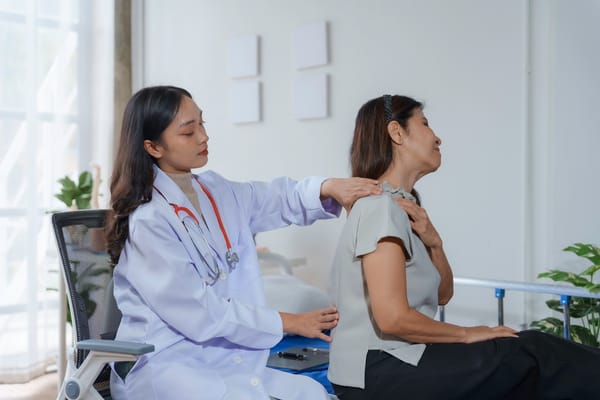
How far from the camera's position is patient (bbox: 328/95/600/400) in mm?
1518

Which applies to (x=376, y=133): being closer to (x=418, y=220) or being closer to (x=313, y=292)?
(x=418, y=220)

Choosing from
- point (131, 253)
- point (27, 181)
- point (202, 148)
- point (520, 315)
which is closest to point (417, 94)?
point (520, 315)

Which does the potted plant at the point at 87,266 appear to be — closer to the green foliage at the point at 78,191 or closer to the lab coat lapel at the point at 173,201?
the lab coat lapel at the point at 173,201

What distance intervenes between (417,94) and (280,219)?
1.34 meters

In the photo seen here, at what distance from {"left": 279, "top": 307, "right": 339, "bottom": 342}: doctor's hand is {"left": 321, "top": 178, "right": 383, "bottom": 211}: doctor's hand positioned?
0.30m

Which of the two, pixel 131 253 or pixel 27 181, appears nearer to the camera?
pixel 131 253

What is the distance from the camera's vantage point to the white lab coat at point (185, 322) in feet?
5.64

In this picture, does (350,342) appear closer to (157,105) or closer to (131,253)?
(131,253)

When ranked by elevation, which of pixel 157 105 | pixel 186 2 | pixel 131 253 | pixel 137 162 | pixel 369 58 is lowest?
pixel 131 253

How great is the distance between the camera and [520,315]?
293 centimetres

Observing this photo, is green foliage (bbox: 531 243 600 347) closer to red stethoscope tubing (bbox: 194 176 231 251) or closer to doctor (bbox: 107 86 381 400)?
doctor (bbox: 107 86 381 400)

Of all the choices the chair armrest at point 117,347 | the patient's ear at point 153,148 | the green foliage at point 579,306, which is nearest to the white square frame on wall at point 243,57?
the green foliage at point 579,306

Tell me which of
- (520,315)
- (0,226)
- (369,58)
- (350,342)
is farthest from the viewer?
(0,226)

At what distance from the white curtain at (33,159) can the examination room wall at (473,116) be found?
1266 millimetres
